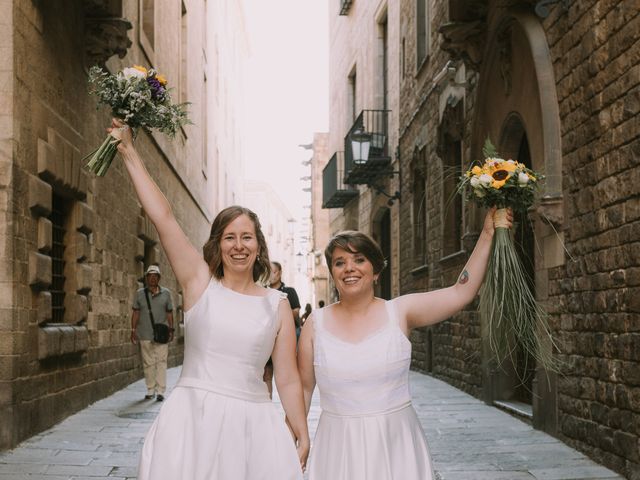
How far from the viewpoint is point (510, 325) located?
4129 mm

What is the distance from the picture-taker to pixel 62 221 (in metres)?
10.3

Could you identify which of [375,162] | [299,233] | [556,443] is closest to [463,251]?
[556,443]

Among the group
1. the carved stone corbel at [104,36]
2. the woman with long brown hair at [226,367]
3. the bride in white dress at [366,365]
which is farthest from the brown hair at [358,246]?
the carved stone corbel at [104,36]

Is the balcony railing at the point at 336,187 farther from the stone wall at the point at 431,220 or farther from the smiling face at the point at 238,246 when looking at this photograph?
the smiling face at the point at 238,246

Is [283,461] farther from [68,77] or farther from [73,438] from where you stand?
[68,77]

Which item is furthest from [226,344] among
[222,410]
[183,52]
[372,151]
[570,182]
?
[183,52]

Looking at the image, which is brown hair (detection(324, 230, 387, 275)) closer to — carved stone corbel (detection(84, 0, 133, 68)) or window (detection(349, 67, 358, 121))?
carved stone corbel (detection(84, 0, 133, 68))

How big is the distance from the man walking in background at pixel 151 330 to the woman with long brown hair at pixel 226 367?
26.1 ft

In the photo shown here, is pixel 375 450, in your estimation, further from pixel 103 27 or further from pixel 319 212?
pixel 319 212

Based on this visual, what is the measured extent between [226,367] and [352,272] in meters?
0.62

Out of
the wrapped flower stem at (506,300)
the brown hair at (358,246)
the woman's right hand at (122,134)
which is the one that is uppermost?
the woman's right hand at (122,134)

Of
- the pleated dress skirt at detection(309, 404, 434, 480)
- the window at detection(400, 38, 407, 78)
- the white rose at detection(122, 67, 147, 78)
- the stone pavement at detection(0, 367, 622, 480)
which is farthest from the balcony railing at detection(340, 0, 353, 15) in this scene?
the pleated dress skirt at detection(309, 404, 434, 480)

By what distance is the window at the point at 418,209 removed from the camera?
55.7 feet

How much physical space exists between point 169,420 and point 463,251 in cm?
939
